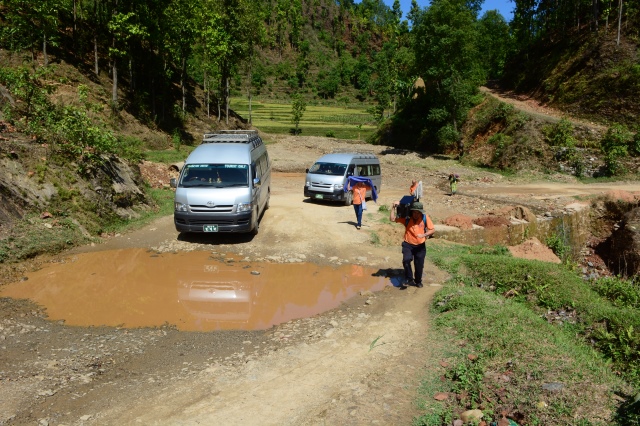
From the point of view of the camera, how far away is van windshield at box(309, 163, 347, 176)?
709 inches

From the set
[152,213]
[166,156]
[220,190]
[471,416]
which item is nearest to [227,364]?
[471,416]

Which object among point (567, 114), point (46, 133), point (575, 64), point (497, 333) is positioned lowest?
point (497, 333)

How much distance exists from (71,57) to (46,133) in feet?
65.6

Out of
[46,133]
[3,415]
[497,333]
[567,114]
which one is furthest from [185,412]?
[567,114]

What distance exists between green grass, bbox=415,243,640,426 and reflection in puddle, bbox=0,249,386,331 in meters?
2.44

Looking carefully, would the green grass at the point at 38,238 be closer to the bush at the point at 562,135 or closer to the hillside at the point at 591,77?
the bush at the point at 562,135

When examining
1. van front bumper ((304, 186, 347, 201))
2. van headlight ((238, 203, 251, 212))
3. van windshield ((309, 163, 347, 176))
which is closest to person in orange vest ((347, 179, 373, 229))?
van front bumper ((304, 186, 347, 201))

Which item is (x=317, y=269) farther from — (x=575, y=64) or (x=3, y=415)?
(x=575, y=64)

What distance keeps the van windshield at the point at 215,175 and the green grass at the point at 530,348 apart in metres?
6.13

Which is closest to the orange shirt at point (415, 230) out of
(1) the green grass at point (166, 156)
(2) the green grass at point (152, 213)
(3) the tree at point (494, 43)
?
(2) the green grass at point (152, 213)

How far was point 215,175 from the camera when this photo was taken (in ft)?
41.8

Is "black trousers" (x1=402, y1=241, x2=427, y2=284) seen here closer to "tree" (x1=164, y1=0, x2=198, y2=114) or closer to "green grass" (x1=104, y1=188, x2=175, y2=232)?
"green grass" (x1=104, y1=188, x2=175, y2=232)

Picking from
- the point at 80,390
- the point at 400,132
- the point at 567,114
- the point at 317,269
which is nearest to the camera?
the point at 80,390

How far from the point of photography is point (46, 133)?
13.6 meters
